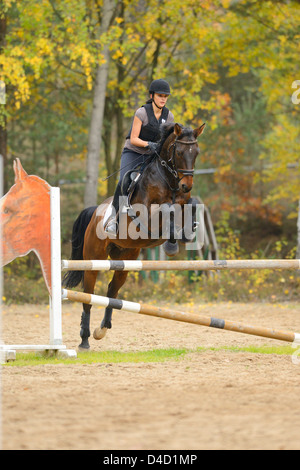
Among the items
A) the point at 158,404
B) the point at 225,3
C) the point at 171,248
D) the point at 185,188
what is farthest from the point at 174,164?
the point at 225,3

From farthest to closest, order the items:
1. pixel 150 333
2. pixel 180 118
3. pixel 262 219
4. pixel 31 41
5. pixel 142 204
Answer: pixel 262 219
pixel 180 118
pixel 31 41
pixel 150 333
pixel 142 204

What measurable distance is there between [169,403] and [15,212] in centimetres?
284

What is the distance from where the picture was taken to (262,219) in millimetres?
19984

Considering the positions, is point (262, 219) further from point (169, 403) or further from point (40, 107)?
point (169, 403)

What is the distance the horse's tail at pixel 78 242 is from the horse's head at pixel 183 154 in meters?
1.66

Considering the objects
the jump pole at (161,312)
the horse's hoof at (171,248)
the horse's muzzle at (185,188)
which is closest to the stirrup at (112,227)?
the horse's hoof at (171,248)

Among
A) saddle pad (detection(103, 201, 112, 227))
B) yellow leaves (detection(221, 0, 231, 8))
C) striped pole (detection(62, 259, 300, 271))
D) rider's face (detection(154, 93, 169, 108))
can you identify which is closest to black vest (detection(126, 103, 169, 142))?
rider's face (detection(154, 93, 169, 108))

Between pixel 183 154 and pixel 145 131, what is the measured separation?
2.95ft

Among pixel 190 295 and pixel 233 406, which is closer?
pixel 233 406

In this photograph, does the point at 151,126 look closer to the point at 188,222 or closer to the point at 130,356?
the point at 188,222

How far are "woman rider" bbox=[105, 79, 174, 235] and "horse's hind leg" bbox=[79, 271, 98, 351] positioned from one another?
0.77 m

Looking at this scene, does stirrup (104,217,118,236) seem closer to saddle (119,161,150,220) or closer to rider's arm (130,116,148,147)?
saddle (119,161,150,220)

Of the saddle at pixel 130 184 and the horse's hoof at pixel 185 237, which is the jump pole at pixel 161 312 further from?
the saddle at pixel 130 184
